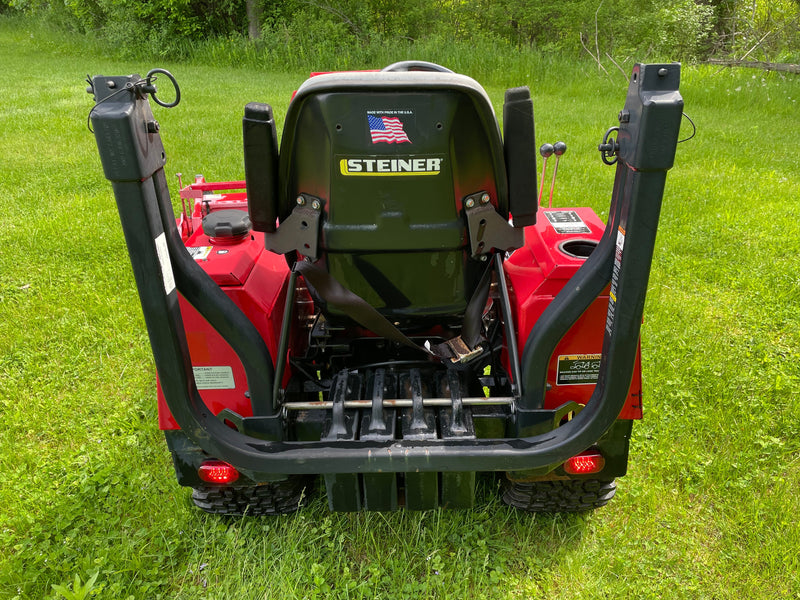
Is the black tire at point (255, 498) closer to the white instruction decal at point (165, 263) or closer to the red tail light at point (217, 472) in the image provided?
the red tail light at point (217, 472)

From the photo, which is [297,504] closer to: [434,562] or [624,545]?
[434,562]

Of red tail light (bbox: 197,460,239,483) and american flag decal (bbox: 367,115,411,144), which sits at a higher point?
american flag decal (bbox: 367,115,411,144)

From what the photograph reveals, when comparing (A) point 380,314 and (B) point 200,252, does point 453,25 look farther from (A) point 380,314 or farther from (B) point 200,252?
(A) point 380,314

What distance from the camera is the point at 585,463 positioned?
2.05m

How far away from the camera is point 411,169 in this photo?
5.34 ft

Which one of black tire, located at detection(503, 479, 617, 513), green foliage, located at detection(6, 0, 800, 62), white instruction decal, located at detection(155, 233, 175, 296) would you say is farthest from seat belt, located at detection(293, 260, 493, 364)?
green foliage, located at detection(6, 0, 800, 62)

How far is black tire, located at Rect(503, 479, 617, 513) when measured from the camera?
2213mm

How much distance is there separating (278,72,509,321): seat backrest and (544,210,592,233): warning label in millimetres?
479

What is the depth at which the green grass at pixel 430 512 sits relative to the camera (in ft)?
7.14

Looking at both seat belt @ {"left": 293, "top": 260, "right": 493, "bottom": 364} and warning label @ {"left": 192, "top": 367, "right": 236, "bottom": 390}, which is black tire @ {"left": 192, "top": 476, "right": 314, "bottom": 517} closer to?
warning label @ {"left": 192, "top": 367, "right": 236, "bottom": 390}

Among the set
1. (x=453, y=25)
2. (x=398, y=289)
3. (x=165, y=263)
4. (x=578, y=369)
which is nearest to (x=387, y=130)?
(x=398, y=289)

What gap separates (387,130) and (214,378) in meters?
0.97

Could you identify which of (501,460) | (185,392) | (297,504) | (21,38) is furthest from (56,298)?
(21,38)

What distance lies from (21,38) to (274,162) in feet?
66.2
